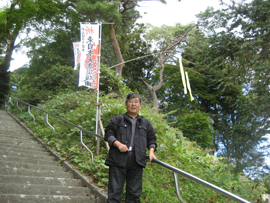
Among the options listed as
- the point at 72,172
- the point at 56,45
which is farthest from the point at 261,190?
the point at 56,45

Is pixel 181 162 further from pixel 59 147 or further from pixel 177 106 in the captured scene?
pixel 177 106

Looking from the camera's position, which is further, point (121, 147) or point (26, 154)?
point (26, 154)

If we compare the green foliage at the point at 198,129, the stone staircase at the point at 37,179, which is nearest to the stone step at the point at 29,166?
the stone staircase at the point at 37,179

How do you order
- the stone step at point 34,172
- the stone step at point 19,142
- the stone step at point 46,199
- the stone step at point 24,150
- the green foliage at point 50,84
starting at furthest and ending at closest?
1. the green foliage at point 50,84
2. the stone step at point 19,142
3. the stone step at point 24,150
4. the stone step at point 34,172
5. the stone step at point 46,199

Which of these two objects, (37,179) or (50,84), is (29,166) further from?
(50,84)

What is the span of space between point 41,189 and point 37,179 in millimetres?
447

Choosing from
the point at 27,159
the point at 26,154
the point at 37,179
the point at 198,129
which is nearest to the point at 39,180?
the point at 37,179

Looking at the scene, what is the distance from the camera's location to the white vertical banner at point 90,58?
21.1 ft

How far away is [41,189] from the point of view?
12.2 ft

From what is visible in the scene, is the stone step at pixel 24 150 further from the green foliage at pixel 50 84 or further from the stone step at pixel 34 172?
the green foliage at pixel 50 84

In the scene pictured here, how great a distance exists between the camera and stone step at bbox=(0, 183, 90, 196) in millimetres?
3456

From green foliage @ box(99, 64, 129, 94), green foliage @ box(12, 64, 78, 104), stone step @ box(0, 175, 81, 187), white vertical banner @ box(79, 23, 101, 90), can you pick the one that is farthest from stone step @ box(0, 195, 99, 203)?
green foliage @ box(12, 64, 78, 104)

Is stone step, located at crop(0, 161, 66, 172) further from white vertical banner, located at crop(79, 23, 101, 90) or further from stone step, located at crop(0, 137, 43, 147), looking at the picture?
white vertical banner, located at crop(79, 23, 101, 90)

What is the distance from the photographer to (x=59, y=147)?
19.8ft
